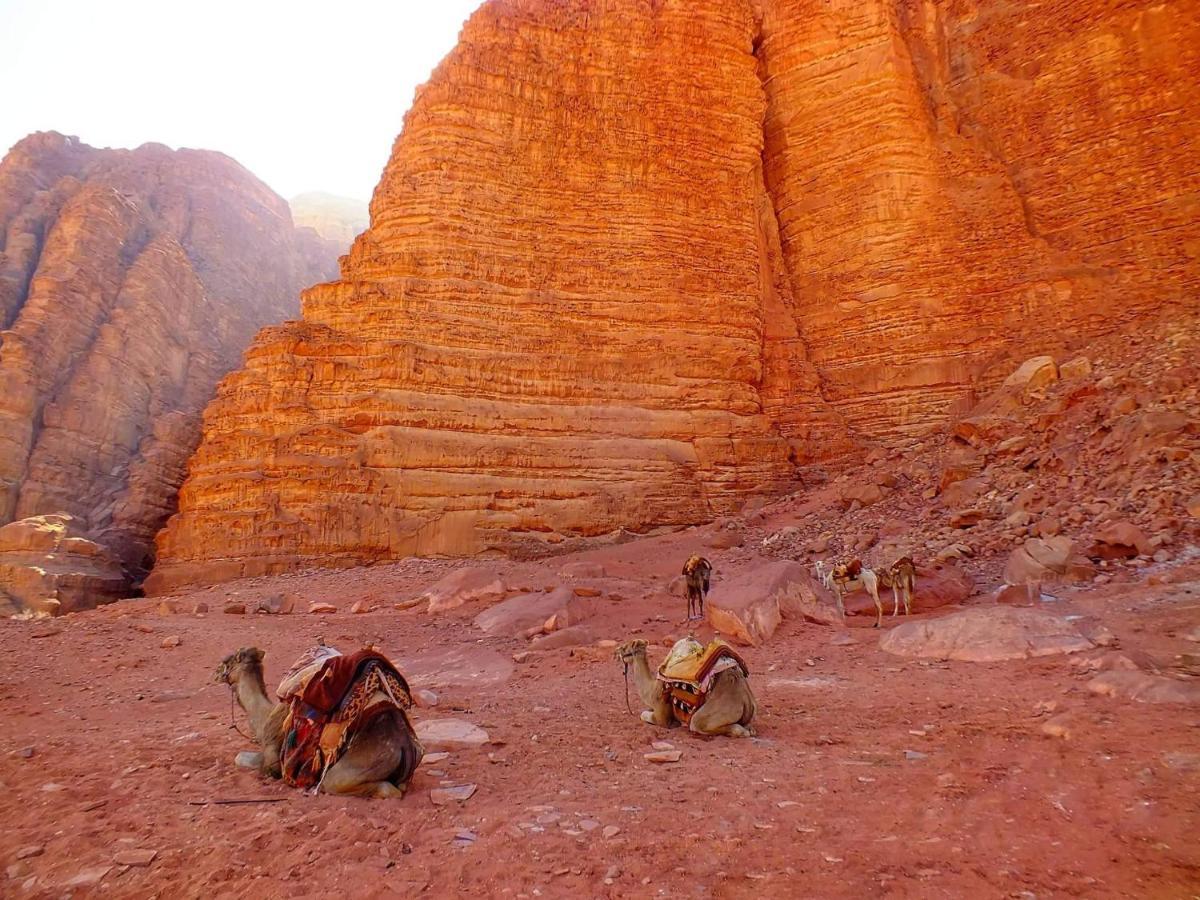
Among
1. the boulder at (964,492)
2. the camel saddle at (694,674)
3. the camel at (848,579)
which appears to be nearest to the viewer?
the camel saddle at (694,674)

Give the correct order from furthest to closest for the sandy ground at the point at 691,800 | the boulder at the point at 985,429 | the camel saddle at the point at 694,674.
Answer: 1. the boulder at the point at 985,429
2. the camel saddle at the point at 694,674
3. the sandy ground at the point at 691,800

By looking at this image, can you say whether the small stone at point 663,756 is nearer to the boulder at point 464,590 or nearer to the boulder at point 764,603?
the boulder at point 764,603

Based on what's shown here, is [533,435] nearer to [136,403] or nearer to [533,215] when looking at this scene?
[533,215]

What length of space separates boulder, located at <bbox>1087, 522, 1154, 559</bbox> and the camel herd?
660 centimetres

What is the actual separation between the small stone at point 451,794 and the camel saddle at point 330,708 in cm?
53

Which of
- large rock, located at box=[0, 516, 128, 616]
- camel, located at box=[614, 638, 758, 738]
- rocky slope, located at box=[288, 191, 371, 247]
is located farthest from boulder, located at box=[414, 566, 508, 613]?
rocky slope, located at box=[288, 191, 371, 247]

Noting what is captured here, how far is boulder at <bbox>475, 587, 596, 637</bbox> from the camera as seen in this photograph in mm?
9352

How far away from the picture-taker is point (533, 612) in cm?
964

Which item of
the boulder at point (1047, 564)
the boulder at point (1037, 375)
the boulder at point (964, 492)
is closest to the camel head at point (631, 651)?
the boulder at point (1047, 564)

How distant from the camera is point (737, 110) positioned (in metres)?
24.6

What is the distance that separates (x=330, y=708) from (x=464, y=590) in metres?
7.71

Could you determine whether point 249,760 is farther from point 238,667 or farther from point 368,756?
point 368,756

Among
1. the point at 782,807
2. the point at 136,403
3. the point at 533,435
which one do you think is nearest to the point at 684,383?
the point at 533,435

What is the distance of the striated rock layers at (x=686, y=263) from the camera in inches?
701
